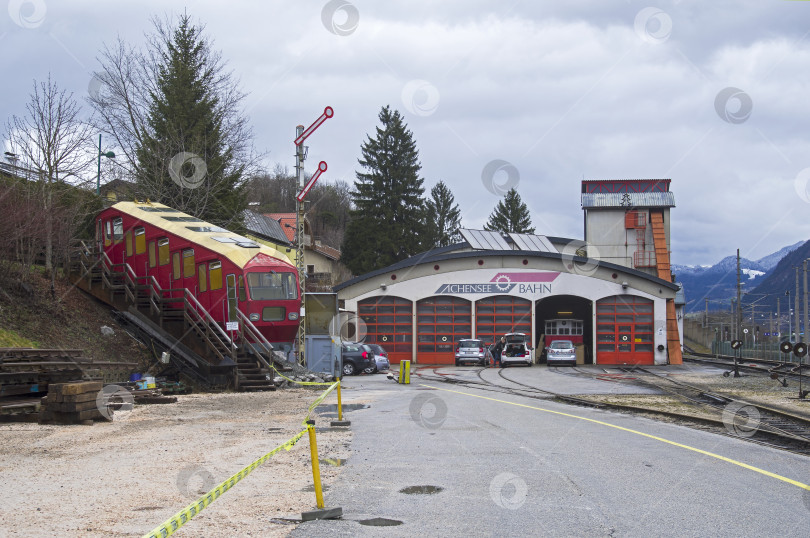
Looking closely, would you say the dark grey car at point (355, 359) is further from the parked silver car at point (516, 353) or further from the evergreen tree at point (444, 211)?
the evergreen tree at point (444, 211)

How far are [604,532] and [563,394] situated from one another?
17884 mm

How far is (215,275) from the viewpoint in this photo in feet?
84.2

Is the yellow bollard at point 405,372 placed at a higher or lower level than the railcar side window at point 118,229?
lower

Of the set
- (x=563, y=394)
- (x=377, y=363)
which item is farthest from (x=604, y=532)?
(x=377, y=363)

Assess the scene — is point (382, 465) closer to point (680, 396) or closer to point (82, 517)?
point (82, 517)

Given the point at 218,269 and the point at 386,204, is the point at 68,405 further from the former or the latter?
the point at 386,204

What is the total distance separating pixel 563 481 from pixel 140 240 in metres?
23.5

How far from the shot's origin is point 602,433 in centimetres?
1398

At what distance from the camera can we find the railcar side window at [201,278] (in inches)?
1028

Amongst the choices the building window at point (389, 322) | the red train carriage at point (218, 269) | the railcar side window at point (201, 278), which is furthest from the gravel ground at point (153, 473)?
the building window at point (389, 322)

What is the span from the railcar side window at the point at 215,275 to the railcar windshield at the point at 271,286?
3.37 ft

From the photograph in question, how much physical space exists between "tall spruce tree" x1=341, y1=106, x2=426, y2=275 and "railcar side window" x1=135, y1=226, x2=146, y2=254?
45.0 m

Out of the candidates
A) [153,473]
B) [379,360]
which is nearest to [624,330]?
[379,360]

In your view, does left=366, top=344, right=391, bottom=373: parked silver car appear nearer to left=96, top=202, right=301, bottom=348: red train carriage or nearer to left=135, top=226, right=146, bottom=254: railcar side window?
left=96, top=202, right=301, bottom=348: red train carriage
